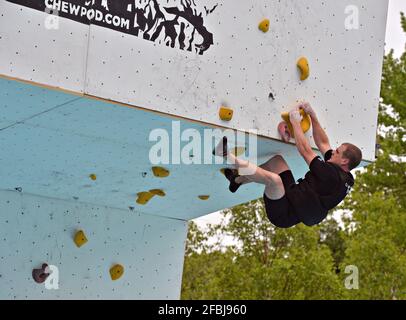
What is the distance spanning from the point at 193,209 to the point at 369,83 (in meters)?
2.62

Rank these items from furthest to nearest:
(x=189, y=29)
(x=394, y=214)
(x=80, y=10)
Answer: (x=394, y=214)
(x=189, y=29)
(x=80, y=10)

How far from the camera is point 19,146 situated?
8320 millimetres

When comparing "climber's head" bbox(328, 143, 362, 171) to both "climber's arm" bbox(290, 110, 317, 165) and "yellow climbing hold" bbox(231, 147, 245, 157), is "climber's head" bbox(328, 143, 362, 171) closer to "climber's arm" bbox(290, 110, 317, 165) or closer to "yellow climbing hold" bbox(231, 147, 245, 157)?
"climber's arm" bbox(290, 110, 317, 165)

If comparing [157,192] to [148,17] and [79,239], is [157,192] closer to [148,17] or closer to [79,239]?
[79,239]

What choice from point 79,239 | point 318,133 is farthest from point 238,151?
point 79,239

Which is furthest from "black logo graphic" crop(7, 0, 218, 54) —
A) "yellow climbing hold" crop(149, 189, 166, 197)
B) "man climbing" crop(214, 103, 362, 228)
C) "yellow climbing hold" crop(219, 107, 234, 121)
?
"yellow climbing hold" crop(149, 189, 166, 197)

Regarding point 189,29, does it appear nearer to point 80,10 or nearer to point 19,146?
point 80,10

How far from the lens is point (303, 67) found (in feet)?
27.2

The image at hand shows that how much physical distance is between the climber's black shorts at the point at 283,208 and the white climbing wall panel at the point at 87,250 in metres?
2.54

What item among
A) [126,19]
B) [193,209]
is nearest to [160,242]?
[193,209]

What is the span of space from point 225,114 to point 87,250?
3.07m

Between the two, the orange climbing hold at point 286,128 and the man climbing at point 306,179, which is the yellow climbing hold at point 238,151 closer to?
the man climbing at point 306,179

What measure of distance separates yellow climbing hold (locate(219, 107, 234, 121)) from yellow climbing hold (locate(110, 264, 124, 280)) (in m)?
3.10

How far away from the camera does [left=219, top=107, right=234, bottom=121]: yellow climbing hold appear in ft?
25.4
